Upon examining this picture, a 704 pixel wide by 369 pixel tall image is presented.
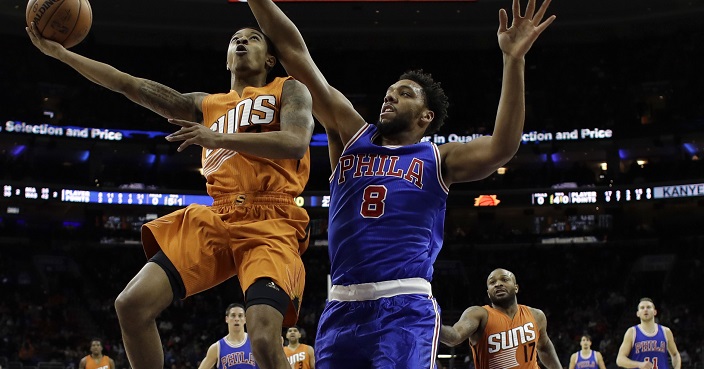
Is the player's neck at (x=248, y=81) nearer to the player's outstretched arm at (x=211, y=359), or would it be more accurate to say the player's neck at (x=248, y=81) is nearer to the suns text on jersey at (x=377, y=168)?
the suns text on jersey at (x=377, y=168)

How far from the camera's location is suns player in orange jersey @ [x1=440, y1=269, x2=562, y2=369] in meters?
7.69

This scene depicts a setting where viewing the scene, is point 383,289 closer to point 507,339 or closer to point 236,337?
point 507,339

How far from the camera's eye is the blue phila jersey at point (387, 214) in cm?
430

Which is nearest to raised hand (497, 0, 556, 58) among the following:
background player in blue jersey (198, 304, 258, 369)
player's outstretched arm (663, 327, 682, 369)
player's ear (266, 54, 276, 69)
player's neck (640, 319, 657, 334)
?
player's ear (266, 54, 276, 69)

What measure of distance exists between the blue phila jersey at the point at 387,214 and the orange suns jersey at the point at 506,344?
11.3 ft

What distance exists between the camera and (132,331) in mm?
4473

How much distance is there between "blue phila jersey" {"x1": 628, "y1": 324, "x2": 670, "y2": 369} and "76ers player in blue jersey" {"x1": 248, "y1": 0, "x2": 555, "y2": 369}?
8.78 m

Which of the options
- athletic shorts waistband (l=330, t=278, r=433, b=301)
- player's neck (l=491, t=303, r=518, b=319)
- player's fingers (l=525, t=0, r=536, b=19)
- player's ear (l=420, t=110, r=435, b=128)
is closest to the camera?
player's fingers (l=525, t=0, r=536, b=19)

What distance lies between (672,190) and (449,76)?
9.01 metres

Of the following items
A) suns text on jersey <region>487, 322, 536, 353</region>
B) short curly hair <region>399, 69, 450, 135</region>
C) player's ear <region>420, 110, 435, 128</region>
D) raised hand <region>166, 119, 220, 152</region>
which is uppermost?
short curly hair <region>399, 69, 450, 135</region>

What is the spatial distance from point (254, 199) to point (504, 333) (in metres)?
3.60

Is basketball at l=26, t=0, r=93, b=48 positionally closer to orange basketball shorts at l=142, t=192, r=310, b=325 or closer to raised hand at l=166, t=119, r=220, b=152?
orange basketball shorts at l=142, t=192, r=310, b=325

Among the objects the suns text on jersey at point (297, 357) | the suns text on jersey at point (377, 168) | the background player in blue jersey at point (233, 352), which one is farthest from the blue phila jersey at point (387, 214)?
the suns text on jersey at point (297, 357)

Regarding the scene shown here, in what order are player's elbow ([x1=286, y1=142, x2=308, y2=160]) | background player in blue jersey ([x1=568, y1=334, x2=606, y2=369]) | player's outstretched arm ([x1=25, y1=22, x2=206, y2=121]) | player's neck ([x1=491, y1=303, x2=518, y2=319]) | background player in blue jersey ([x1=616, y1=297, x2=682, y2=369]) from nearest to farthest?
1. player's elbow ([x1=286, y1=142, x2=308, y2=160])
2. player's outstretched arm ([x1=25, y1=22, x2=206, y2=121])
3. player's neck ([x1=491, y1=303, x2=518, y2=319])
4. background player in blue jersey ([x1=616, y1=297, x2=682, y2=369])
5. background player in blue jersey ([x1=568, y1=334, x2=606, y2=369])
